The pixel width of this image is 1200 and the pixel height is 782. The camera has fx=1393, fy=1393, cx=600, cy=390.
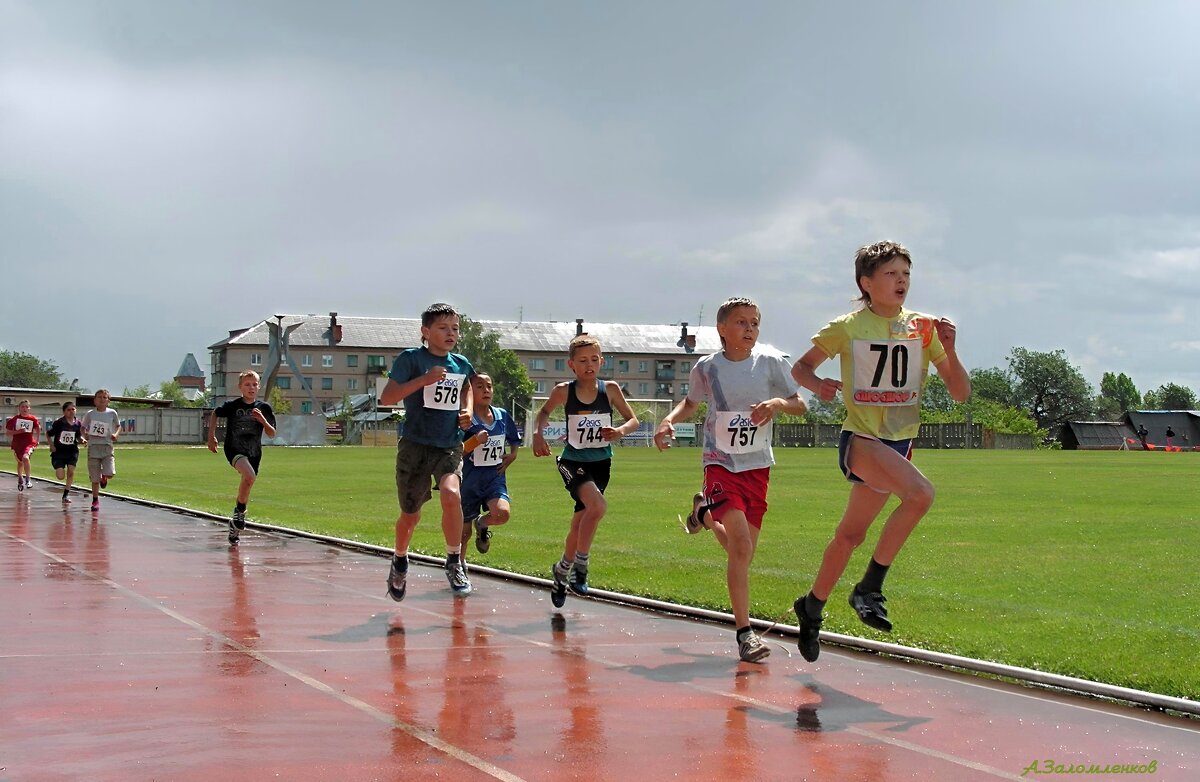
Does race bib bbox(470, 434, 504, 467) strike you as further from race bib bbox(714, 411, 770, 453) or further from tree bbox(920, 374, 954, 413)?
tree bbox(920, 374, 954, 413)

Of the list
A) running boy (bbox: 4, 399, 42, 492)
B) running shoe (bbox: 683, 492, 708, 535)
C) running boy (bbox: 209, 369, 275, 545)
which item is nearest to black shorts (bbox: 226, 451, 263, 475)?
running boy (bbox: 209, 369, 275, 545)

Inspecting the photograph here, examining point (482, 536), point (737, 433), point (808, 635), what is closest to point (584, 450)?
point (737, 433)

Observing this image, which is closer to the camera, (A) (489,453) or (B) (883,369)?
(B) (883,369)

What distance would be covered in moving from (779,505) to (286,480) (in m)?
15.3

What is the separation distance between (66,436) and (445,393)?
19811 millimetres

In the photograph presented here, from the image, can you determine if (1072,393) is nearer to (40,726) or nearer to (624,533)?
(624,533)

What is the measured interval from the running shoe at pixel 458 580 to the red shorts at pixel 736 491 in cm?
308

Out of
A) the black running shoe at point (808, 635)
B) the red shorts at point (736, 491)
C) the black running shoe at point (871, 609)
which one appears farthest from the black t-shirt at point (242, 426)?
the black running shoe at point (871, 609)

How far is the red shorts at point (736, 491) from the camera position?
844 centimetres

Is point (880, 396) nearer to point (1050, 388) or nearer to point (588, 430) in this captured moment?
point (588, 430)

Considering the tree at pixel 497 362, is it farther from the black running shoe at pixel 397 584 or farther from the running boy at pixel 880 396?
the running boy at pixel 880 396

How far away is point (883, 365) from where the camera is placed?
7.51 meters

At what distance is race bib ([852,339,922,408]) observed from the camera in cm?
751

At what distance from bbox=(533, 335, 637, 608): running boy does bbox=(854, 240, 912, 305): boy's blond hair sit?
297cm
